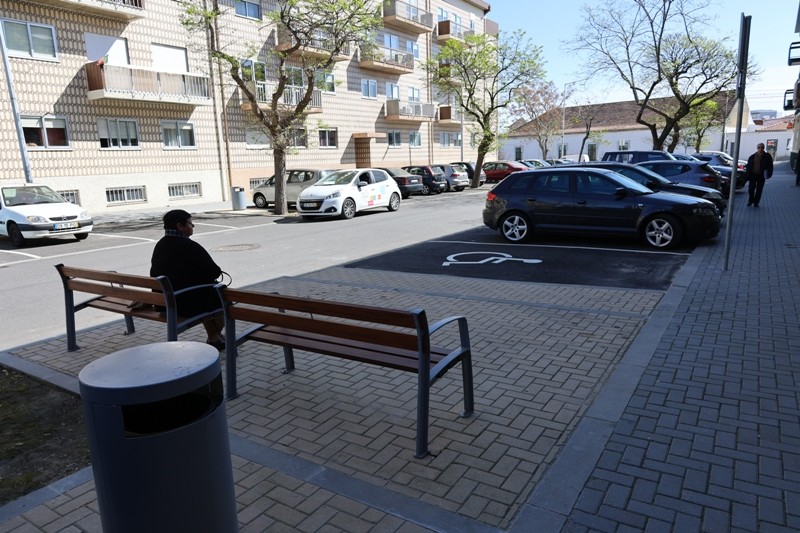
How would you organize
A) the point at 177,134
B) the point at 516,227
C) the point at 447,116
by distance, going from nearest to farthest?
the point at 516,227 < the point at 177,134 < the point at 447,116

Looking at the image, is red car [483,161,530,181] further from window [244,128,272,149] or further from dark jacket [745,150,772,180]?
dark jacket [745,150,772,180]

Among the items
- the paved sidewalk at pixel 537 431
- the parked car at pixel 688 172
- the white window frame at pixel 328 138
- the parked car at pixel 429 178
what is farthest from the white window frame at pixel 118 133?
the parked car at pixel 688 172

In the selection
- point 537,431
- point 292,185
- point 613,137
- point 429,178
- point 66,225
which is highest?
point 613,137

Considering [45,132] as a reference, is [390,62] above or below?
above

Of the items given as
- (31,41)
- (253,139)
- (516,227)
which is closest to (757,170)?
A: (516,227)

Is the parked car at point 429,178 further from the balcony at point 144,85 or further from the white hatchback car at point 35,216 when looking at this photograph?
the white hatchback car at point 35,216

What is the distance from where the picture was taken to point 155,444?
6.88 feet

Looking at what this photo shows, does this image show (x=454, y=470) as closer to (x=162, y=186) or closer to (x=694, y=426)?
(x=694, y=426)

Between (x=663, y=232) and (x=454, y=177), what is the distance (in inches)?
871

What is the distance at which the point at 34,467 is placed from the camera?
11.2ft

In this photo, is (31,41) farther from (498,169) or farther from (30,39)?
(498,169)

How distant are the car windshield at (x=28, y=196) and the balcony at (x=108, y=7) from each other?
9.81 metres

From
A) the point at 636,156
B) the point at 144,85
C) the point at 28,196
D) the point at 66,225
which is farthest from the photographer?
the point at 144,85

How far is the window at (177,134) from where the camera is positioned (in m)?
25.0
